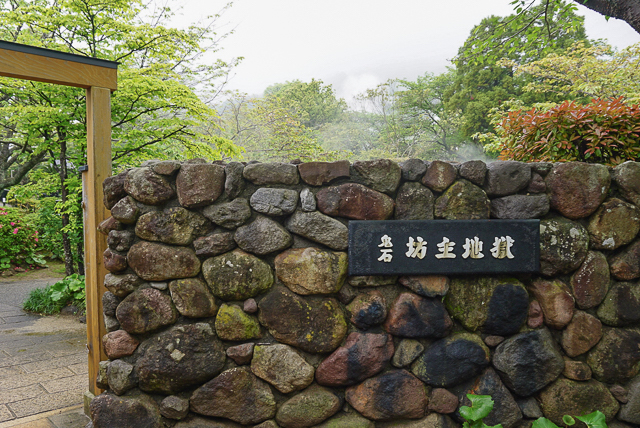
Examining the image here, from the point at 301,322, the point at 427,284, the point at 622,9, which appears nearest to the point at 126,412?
the point at 301,322

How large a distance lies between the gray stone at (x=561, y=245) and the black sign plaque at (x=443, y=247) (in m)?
0.06

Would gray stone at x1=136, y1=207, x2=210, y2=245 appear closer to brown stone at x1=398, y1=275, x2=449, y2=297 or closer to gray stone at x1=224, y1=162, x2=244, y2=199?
gray stone at x1=224, y1=162, x2=244, y2=199

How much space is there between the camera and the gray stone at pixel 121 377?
1.92m

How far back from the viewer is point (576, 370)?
1.98 m

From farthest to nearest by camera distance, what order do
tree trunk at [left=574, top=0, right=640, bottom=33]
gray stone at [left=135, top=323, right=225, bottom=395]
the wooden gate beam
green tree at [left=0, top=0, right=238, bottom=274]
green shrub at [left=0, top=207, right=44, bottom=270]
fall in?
green shrub at [left=0, top=207, right=44, bottom=270] < green tree at [left=0, top=0, right=238, bottom=274] < tree trunk at [left=574, top=0, right=640, bottom=33] < the wooden gate beam < gray stone at [left=135, top=323, right=225, bottom=395]

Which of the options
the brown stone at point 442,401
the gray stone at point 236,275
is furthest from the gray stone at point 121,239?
the brown stone at point 442,401

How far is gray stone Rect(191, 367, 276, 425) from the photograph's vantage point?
1890 mm

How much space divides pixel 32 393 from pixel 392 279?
2.60 meters

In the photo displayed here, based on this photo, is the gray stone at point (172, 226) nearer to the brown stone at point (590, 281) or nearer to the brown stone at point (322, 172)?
the brown stone at point (322, 172)

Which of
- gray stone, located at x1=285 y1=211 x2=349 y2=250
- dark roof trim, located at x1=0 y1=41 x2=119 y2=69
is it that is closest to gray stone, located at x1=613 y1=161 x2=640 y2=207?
gray stone, located at x1=285 y1=211 x2=349 y2=250

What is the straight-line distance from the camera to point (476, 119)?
39.2ft

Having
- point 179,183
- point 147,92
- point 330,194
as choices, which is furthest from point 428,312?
point 147,92

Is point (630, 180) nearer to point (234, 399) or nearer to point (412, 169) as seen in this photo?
point (412, 169)

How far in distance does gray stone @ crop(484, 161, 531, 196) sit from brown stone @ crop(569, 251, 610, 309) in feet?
1.66
